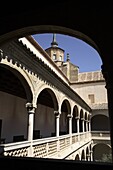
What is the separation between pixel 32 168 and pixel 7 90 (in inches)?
336

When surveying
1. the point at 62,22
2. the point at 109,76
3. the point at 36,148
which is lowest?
the point at 36,148

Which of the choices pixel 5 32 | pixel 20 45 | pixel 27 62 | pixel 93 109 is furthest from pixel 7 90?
pixel 93 109

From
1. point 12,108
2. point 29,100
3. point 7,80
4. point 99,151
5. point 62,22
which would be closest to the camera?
point 62,22

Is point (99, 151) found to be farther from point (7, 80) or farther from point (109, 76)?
point (109, 76)

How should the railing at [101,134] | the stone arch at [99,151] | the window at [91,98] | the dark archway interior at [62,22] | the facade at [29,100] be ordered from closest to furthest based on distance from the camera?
the dark archway interior at [62,22]
the facade at [29,100]
the railing at [101,134]
the stone arch at [99,151]
the window at [91,98]

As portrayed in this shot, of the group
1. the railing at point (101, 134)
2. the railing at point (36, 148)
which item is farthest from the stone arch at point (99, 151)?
the railing at point (36, 148)

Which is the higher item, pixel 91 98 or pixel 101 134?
pixel 91 98

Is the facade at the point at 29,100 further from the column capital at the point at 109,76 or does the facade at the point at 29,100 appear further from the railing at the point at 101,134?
the railing at the point at 101,134

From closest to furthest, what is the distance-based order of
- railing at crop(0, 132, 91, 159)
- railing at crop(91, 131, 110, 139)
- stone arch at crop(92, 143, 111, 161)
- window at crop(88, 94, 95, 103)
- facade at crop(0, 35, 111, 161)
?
1. railing at crop(0, 132, 91, 159)
2. facade at crop(0, 35, 111, 161)
3. railing at crop(91, 131, 110, 139)
4. stone arch at crop(92, 143, 111, 161)
5. window at crop(88, 94, 95, 103)

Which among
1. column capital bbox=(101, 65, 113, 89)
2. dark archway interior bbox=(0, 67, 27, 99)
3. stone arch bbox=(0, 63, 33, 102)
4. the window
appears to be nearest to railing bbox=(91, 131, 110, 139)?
the window

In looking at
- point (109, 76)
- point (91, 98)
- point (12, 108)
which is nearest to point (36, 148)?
point (12, 108)

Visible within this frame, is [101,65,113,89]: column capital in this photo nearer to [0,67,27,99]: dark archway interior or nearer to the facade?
the facade

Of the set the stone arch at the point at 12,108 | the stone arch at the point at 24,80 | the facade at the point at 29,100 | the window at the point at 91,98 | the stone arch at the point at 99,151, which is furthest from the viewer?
the window at the point at 91,98

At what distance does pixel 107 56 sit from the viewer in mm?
2629
